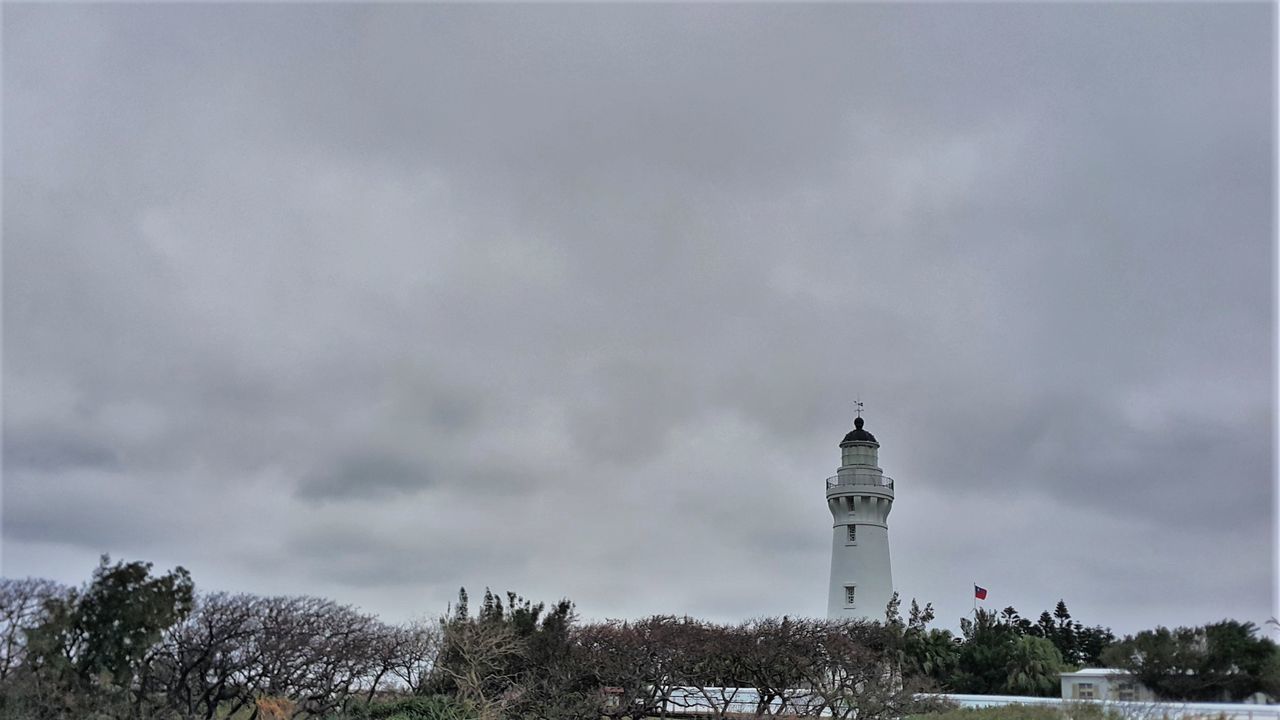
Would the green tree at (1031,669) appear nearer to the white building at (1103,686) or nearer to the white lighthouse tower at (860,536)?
the white building at (1103,686)

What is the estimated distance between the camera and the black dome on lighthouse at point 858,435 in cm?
4850

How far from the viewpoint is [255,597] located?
29.0m

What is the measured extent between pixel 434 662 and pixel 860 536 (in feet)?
72.0

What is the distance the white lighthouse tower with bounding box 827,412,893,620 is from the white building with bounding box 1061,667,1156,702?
37.2 feet

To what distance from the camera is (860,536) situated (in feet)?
153

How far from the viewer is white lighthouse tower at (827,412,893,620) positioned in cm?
4572

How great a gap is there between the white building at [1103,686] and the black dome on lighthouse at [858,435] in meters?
15.5

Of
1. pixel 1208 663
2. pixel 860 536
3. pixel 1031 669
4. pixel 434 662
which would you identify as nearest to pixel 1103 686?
pixel 1208 663

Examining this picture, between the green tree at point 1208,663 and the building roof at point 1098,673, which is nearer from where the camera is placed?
the green tree at point 1208,663

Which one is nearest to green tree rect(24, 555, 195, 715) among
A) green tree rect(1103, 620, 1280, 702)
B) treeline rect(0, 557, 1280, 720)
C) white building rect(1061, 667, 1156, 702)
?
treeline rect(0, 557, 1280, 720)

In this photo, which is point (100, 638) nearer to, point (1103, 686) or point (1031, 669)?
point (1103, 686)

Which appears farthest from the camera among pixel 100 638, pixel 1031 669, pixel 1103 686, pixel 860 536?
pixel 860 536

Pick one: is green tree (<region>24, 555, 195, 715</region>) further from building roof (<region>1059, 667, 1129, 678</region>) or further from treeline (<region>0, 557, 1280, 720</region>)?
building roof (<region>1059, 667, 1129, 678</region>)

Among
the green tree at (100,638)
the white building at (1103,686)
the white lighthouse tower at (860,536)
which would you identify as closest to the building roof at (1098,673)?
the white building at (1103,686)
